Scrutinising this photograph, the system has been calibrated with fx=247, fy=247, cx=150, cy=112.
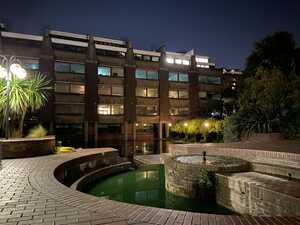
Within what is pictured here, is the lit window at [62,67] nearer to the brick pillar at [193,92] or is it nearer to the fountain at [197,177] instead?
the brick pillar at [193,92]

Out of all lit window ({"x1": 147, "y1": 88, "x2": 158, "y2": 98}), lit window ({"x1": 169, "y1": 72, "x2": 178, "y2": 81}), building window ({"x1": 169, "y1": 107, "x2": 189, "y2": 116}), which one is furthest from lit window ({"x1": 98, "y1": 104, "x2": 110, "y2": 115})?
lit window ({"x1": 169, "y1": 72, "x2": 178, "y2": 81})

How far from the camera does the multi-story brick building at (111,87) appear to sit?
95.7 ft

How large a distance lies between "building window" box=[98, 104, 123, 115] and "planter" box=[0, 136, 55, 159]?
2077 cm

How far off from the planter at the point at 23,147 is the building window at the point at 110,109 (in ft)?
68.2

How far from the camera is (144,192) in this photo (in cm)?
1030

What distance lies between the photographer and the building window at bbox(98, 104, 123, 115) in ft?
106

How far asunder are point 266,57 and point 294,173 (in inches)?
686

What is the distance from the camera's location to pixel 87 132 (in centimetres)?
3069

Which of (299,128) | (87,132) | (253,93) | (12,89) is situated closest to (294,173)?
(299,128)

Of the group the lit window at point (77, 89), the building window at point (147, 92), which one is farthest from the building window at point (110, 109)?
the building window at point (147, 92)

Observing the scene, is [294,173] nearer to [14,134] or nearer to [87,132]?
[14,134]

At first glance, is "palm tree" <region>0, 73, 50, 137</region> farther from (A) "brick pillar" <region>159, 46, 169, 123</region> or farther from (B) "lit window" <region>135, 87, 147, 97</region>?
(A) "brick pillar" <region>159, 46, 169, 123</region>

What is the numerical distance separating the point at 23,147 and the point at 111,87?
23211 millimetres

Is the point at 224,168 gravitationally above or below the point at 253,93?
below
